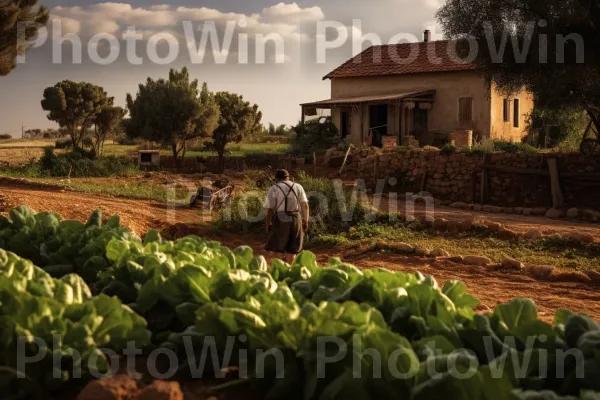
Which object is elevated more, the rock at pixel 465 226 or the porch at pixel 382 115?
the porch at pixel 382 115

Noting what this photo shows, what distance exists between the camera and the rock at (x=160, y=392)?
7.13ft

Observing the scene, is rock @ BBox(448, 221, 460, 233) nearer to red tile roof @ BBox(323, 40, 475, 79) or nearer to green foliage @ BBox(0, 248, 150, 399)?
green foliage @ BBox(0, 248, 150, 399)

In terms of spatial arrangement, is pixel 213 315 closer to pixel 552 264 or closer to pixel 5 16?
pixel 552 264

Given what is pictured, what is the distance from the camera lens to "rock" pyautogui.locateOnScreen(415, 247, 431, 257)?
11.6 meters

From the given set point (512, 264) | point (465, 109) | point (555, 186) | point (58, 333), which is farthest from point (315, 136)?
point (58, 333)

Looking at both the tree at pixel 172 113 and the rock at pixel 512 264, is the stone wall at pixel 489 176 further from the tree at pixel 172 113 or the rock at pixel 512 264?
the tree at pixel 172 113

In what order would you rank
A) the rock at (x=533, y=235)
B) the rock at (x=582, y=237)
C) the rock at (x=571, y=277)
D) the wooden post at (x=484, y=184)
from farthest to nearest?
the wooden post at (x=484, y=184) < the rock at (x=533, y=235) < the rock at (x=582, y=237) < the rock at (x=571, y=277)

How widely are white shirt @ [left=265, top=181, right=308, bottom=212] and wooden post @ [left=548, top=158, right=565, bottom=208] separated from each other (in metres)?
10.9

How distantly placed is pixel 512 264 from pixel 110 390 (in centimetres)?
924

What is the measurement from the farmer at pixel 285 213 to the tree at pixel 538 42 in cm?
1098

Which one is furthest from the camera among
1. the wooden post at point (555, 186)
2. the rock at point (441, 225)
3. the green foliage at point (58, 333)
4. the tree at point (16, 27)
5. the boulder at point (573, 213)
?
the tree at point (16, 27)

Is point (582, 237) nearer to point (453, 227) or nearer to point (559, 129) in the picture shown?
point (453, 227)

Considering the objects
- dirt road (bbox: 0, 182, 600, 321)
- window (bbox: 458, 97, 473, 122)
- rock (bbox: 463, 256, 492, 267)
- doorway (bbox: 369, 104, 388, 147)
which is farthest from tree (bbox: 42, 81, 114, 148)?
rock (bbox: 463, 256, 492, 267)

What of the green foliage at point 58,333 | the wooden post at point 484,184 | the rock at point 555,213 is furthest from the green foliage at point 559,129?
the green foliage at point 58,333
